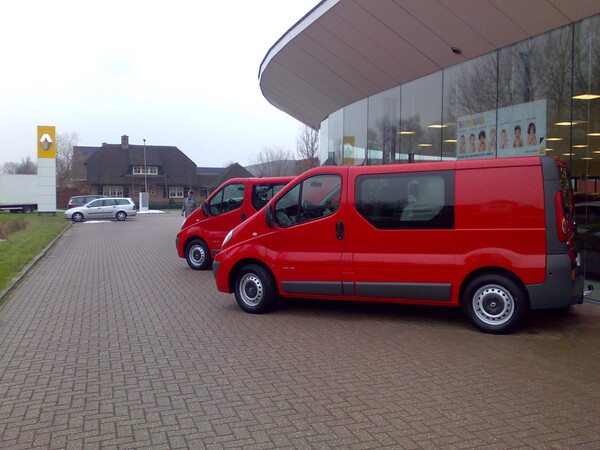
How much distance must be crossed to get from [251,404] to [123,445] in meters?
1.13

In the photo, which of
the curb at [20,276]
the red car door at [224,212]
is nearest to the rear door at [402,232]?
the red car door at [224,212]

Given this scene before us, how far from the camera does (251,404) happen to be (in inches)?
189

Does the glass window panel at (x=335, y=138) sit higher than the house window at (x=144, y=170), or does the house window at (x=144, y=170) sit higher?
the house window at (x=144, y=170)

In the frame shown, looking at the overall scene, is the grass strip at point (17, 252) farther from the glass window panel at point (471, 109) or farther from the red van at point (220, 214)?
the glass window panel at point (471, 109)

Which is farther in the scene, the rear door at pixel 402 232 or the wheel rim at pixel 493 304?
the rear door at pixel 402 232

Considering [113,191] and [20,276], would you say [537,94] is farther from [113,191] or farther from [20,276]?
[113,191]

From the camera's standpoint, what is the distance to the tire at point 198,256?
1367cm

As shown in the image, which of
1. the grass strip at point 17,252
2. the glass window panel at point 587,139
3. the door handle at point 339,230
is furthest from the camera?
the grass strip at point 17,252

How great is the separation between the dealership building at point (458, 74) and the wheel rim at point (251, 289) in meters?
5.69

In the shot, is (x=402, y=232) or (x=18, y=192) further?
(x=18, y=192)

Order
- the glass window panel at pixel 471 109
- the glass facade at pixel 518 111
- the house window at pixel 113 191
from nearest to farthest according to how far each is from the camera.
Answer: the glass facade at pixel 518 111
the glass window panel at pixel 471 109
the house window at pixel 113 191

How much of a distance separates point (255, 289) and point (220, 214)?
5070mm

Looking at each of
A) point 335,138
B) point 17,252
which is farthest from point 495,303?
point 335,138

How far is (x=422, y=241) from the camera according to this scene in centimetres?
750
